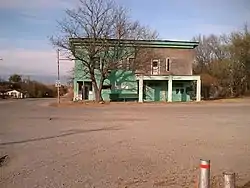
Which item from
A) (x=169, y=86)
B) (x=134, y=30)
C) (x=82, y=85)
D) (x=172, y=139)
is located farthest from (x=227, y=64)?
(x=172, y=139)

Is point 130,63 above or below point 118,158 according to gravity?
above

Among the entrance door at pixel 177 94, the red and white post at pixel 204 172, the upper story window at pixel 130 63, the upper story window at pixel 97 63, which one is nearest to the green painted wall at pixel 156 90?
the entrance door at pixel 177 94

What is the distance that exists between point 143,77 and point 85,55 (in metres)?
7.92

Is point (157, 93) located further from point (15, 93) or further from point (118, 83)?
point (15, 93)

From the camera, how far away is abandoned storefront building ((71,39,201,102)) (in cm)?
5066

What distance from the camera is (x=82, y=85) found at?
53.0 meters

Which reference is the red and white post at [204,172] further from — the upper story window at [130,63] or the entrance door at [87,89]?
the entrance door at [87,89]

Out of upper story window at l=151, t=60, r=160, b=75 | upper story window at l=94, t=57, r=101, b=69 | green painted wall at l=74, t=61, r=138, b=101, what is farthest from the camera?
upper story window at l=151, t=60, r=160, b=75

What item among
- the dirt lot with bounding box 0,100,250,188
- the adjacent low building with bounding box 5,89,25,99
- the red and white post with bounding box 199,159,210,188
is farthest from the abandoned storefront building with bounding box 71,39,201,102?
the red and white post with bounding box 199,159,210,188

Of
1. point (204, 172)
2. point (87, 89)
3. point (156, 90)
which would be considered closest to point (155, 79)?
point (156, 90)

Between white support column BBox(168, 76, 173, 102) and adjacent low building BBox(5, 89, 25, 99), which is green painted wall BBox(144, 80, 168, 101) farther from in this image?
adjacent low building BBox(5, 89, 25, 99)

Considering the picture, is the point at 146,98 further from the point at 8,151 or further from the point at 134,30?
the point at 8,151

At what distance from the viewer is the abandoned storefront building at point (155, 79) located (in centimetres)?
5066

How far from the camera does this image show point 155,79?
5103 cm
